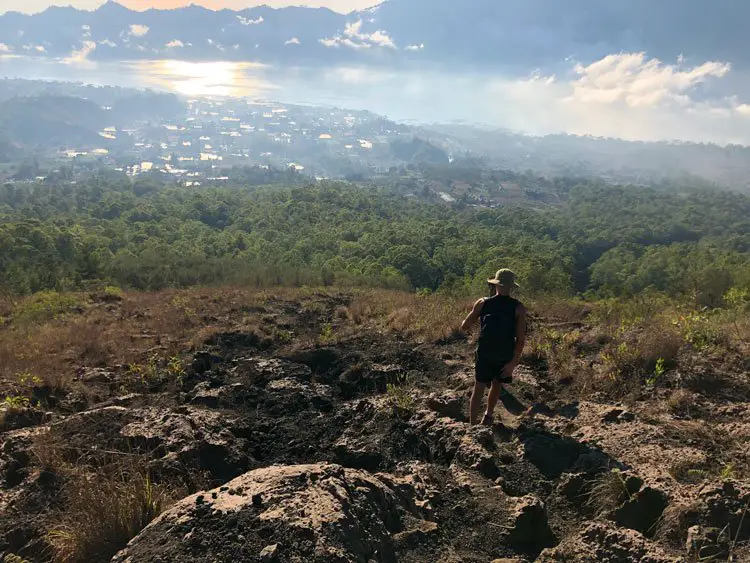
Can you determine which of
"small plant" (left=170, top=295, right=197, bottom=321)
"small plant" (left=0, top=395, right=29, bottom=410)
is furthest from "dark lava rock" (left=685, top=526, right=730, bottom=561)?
"small plant" (left=170, top=295, right=197, bottom=321)

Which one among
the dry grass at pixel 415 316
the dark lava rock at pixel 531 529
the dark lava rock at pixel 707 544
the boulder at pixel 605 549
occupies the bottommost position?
the dry grass at pixel 415 316

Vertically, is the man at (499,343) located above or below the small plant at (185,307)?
above

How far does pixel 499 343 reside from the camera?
4543mm

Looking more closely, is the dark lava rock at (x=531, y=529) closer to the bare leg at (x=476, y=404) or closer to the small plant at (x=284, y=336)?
the bare leg at (x=476, y=404)

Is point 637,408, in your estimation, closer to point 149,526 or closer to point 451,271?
point 149,526

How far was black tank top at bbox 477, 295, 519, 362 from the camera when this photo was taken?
178 inches

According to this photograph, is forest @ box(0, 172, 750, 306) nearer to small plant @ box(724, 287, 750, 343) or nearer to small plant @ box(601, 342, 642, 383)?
small plant @ box(724, 287, 750, 343)

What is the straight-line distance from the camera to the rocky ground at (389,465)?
259 cm

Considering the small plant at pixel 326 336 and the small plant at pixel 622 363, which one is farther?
the small plant at pixel 326 336

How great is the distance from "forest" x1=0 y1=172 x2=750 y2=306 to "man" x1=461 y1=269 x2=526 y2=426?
9.56 meters

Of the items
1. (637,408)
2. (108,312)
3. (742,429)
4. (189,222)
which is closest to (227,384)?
(637,408)

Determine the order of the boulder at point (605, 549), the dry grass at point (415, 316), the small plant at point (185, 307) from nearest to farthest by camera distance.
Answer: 1. the boulder at point (605, 549)
2. the dry grass at point (415, 316)
3. the small plant at point (185, 307)

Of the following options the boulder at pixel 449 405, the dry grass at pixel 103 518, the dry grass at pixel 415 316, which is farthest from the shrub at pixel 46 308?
the boulder at pixel 449 405

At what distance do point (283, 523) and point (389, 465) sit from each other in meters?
1.69
